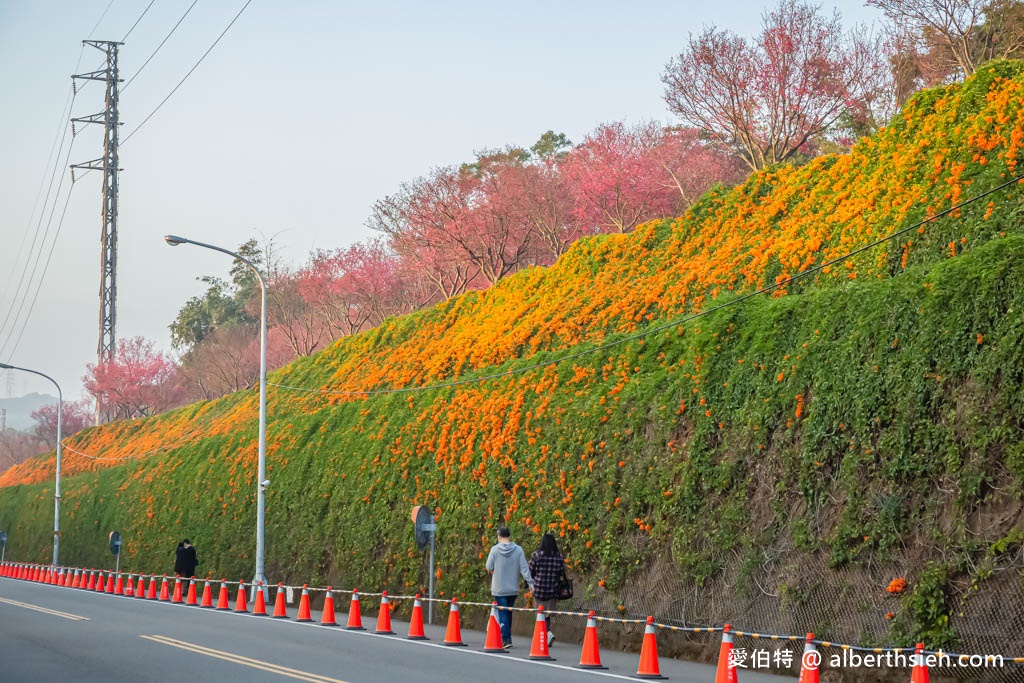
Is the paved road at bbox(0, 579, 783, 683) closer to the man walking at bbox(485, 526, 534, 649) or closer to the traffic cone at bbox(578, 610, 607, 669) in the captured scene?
the traffic cone at bbox(578, 610, 607, 669)

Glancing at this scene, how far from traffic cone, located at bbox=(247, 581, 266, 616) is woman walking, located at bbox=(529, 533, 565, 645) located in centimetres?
992

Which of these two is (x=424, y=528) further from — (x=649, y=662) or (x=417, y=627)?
(x=649, y=662)

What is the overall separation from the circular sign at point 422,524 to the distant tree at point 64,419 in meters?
88.4

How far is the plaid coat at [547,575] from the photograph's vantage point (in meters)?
17.6

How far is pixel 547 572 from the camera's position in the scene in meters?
17.6

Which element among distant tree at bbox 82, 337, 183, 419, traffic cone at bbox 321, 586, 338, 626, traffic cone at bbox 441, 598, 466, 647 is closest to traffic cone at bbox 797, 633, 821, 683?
traffic cone at bbox 441, 598, 466, 647

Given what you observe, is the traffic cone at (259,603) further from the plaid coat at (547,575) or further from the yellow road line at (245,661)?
the plaid coat at (547,575)

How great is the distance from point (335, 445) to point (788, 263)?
14.9 m

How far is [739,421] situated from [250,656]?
830 cm

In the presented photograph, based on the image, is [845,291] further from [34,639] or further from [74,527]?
[74,527]

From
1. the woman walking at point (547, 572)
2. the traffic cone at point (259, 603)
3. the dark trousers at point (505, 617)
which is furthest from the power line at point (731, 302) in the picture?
the traffic cone at point (259, 603)

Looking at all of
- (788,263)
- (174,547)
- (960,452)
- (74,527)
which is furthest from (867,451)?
(74,527)

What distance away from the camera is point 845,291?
17.7 meters

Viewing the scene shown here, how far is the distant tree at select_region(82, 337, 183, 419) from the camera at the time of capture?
276 feet
